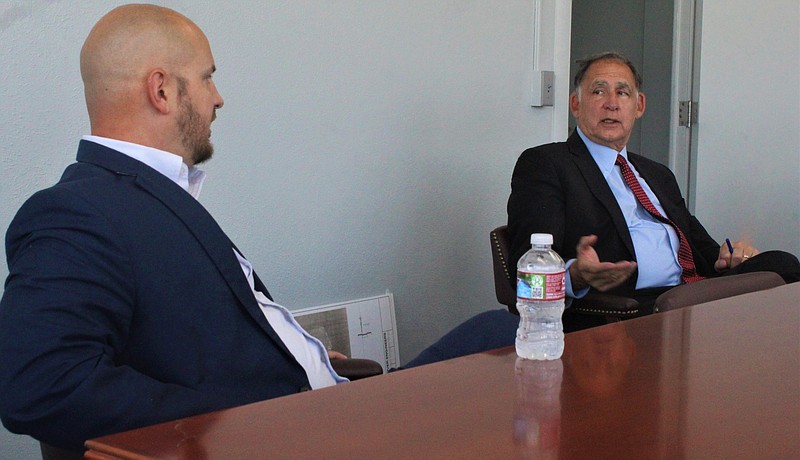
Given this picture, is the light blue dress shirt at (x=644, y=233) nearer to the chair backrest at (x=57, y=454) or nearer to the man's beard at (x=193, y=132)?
the man's beard at (x=193, y=132)

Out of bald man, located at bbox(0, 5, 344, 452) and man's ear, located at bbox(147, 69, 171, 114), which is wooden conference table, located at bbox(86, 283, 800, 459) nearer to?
bald man, located at bbox(0, 5, 344, 452)

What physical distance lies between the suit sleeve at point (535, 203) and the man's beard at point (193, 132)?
124cm

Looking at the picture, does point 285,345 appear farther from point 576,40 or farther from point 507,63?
point 576,40

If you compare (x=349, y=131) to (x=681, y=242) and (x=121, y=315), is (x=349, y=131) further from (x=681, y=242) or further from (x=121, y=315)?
(x=121, y=315)

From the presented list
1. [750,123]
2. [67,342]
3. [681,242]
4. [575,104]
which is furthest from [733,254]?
[67,342]

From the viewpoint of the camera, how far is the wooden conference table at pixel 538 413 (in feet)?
3.10

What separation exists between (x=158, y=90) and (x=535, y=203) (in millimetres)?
1505

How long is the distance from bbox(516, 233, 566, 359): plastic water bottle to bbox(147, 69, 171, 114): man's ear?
76 cm

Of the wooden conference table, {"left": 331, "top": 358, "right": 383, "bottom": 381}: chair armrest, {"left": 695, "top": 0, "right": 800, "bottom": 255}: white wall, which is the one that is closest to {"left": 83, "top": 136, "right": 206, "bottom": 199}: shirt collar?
{"left": 331, "top": 358, "right": 383, "bottom": 381}: chair armrest

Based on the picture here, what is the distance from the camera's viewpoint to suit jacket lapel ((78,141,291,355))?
154 centimetres

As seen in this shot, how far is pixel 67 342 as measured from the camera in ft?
4.00

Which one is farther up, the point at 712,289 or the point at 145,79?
the point at 145,79

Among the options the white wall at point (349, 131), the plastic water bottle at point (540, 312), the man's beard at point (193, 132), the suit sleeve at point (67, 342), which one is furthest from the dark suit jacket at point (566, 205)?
the suit sleeve at point (67, 342)

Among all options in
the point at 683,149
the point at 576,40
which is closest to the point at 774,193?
the point at 683,149
